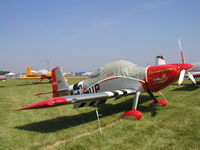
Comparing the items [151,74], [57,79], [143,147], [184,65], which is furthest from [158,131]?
[57,79]

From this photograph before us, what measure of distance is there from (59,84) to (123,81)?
324 centimetres

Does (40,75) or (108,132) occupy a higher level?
(108,132)

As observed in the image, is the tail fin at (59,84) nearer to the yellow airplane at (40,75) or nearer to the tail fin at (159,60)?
the tail fin at (159,60)

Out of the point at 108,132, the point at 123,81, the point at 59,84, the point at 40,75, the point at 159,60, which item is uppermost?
the point at 159,60

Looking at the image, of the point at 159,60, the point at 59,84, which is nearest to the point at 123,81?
the point at 59,84

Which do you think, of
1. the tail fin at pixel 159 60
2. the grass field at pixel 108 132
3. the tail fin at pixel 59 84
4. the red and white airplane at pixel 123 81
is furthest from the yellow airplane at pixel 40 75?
the grass field at pixel 108 132

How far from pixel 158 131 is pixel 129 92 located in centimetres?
188

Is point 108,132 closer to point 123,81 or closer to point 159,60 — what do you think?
point 123,81

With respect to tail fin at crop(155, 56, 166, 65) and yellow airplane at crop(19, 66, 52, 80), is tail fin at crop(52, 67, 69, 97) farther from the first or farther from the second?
yellow airplane at crop(19, 66, 52, 80)

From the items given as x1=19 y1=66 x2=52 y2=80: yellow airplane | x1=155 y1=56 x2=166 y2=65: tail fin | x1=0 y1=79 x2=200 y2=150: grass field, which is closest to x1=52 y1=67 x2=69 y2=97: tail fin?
x1=0 y1=79 x2=200 y2=150: grass field

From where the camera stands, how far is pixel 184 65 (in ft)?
20.5

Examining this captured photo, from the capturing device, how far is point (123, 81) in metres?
6.89

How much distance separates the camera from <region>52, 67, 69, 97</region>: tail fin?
316 inches

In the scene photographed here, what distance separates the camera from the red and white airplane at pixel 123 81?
593 cm
